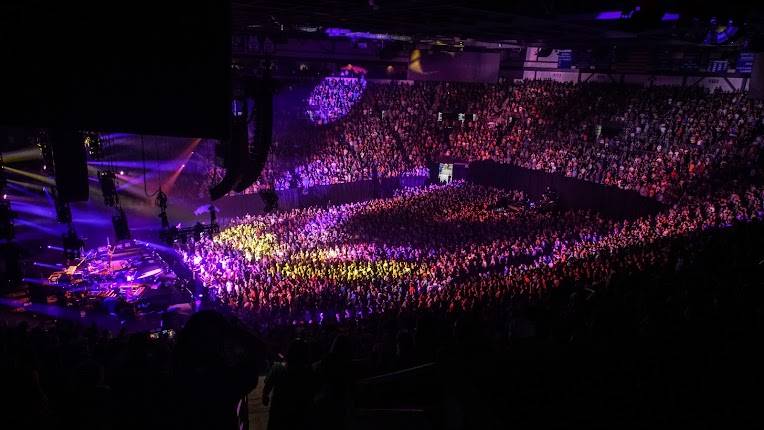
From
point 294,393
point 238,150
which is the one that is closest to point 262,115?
point 238,150

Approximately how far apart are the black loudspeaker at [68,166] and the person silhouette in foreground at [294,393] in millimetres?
6161

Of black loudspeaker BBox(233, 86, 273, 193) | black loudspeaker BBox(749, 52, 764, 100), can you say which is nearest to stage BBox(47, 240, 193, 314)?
black loudspeaker BBox(233, 86, 273, 193)

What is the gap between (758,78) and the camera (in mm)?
21328

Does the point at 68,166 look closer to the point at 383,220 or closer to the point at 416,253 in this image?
the point at 416,253

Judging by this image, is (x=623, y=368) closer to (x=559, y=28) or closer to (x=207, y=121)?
(x=207, y=121)

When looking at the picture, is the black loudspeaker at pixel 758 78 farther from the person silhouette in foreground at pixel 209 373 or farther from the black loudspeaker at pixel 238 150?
the person silhouette in foreground at pixel 209 373

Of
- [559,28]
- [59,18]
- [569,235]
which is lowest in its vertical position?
[569,235]

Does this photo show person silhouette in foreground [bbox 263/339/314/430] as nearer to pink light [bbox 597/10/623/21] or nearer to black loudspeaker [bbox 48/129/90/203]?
black loudspeaker [bbox 48/129/90/203]

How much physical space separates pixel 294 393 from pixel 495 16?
12.0 m

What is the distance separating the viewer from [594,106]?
27625 millimetres

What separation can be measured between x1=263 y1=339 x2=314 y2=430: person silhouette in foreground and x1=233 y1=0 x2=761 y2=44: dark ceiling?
618cm

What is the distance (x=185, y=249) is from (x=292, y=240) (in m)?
3.99

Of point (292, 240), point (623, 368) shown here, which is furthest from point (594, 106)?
point (623, 368)

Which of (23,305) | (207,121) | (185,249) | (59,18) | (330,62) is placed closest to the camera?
(59,18)
